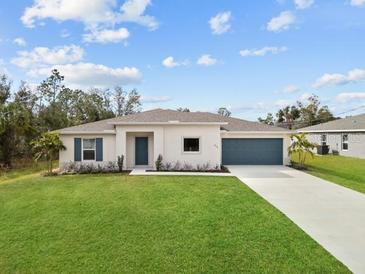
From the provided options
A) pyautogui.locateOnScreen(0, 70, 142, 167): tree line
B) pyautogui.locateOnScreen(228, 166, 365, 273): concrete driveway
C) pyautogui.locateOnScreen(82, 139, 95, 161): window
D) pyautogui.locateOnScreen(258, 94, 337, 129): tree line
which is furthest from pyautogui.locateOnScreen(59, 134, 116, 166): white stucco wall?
pyautogui.locateOnScreen(258, 94, 337, 129): tree line

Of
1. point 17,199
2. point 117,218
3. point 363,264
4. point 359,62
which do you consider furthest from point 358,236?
point 359,62

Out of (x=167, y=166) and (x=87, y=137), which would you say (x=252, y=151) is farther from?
(x=87, y=137)

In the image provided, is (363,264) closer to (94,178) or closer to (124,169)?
(94,178)

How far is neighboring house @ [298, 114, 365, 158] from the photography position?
2652cm

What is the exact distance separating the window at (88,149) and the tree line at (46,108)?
7200mm

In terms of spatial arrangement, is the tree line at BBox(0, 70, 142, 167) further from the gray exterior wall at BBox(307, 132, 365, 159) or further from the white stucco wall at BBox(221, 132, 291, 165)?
the gray exterior wall at BBox(307, 132, 365, 159)

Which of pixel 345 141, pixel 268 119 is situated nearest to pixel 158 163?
pixel 345 141

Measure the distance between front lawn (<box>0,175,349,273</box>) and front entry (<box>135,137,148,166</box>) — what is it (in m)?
7.34

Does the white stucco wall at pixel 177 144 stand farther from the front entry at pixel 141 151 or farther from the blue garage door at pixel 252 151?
the blue garage door at pixel 252 151

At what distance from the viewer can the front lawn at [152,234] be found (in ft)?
18.1

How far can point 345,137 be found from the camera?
28.9m

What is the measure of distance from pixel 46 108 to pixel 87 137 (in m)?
15.1

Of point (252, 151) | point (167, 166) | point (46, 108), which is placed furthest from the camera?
point (46, 108)

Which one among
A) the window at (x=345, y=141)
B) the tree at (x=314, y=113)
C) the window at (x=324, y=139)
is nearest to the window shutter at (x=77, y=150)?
the window at (x=345, y=141)
